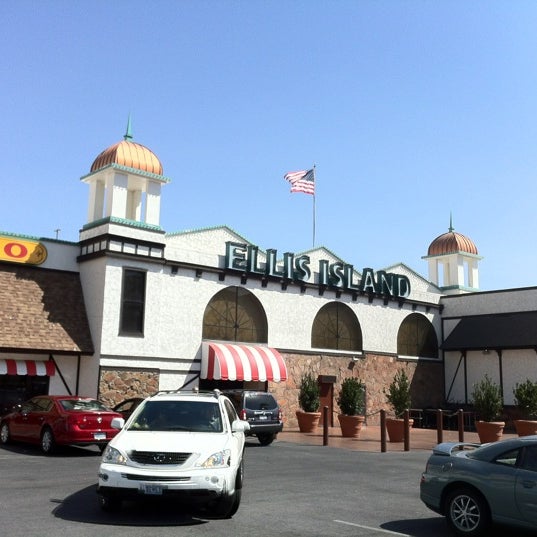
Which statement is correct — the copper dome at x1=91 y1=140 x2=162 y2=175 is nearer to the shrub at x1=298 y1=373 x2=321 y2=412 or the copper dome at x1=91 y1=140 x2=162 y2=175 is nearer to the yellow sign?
the yellow sign

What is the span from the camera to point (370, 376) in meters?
33.4

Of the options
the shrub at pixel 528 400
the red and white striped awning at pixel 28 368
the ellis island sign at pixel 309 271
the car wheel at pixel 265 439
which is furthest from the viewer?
the ellis island sign at pixel 309 271

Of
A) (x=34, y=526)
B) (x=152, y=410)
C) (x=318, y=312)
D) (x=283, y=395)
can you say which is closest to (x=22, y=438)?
(x=152, y=410)

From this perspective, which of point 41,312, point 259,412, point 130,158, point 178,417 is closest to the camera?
point 178,417

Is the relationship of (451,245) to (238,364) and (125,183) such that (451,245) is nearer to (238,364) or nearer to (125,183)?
(238,364)

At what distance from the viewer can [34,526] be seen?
8211mm

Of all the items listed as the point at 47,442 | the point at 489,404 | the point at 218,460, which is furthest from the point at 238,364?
the point at 218,460

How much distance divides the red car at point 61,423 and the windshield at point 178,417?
632 centimetres

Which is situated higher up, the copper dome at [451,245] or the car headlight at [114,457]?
the copper dome at [451,245]

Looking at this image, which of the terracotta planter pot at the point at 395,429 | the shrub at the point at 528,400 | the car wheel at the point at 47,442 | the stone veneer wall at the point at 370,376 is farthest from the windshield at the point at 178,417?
the stone veneer wall at the point at 370,376

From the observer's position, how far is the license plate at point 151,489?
336 inches

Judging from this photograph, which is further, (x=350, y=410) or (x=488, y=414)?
(x=350, y=410)

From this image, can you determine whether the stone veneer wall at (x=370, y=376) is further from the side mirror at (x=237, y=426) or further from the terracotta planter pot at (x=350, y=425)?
the side mirror at (x=237, y=426)

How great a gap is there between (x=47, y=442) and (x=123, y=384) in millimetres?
7445
